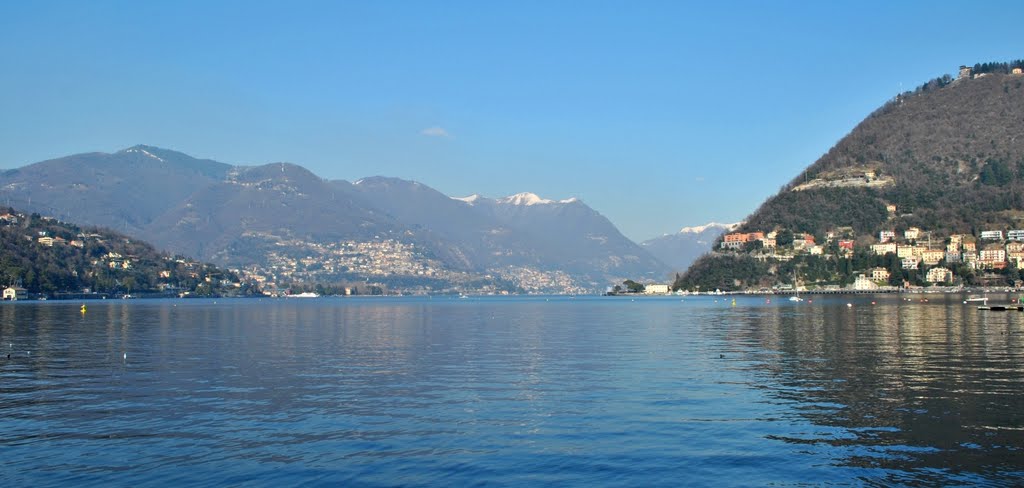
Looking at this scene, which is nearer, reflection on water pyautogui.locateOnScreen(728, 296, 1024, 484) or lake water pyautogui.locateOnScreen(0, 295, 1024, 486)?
lake water pyautogui.locateOnScreen(0, 295, 1024, 486)

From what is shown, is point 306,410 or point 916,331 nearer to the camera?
point 306,410

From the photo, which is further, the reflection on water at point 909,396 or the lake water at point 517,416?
the reflection on water at point 909,396

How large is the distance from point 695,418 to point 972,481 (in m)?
9.14

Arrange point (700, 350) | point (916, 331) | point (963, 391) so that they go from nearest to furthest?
point (963, 391) → point (700, 350) → point (916, 331)

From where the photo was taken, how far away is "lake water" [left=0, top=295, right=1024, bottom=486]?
65.3 feet

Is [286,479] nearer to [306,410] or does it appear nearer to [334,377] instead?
[306,410]

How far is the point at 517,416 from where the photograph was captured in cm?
2700

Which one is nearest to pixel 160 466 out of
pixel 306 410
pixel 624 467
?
pixel 306 410

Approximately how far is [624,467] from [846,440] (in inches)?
280

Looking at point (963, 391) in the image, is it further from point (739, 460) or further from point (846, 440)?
point (739, 460)

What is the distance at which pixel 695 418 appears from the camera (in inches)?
1043

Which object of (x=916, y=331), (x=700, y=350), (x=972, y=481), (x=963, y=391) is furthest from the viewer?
(x=916, y=331)

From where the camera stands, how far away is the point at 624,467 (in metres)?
20.3

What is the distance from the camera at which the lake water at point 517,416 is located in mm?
19891
